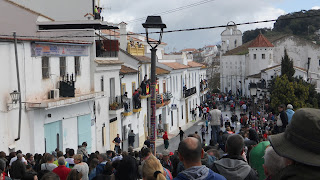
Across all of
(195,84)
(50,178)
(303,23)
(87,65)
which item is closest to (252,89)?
(87,65)

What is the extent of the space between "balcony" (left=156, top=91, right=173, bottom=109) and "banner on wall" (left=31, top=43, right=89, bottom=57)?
57.1ft

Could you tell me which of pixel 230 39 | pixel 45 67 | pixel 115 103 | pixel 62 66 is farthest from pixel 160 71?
pixel 230 39

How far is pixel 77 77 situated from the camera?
85.2 ft

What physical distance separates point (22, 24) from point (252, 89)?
47.5ft

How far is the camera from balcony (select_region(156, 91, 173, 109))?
43750mm

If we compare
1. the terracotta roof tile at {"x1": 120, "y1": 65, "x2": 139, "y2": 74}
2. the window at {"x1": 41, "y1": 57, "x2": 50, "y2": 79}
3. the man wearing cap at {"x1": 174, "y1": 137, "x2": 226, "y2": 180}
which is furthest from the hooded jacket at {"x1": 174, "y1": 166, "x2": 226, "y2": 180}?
the terracotta roof tile at {"x1": 120, "y1": 65, "x2": 139, "y2": 74}

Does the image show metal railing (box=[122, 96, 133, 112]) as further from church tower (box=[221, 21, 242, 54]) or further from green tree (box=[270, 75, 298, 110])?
church tower (box=[221, 21, 242, 54])

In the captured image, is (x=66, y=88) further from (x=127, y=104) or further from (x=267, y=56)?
(x=267, y=56)

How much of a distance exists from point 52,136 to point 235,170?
17.1m

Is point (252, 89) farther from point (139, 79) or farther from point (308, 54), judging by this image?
point (308, 54)

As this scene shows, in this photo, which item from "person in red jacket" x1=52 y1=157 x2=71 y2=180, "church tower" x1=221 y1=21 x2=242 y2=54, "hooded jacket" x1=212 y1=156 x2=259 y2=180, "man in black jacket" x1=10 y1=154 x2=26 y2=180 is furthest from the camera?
"church tower" x1=221 y1=21 x2=242 y2=54

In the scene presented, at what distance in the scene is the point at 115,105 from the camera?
102 ft

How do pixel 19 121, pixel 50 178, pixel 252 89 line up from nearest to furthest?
pixel 50 178 < pixel 19 121 < pixel 252 89

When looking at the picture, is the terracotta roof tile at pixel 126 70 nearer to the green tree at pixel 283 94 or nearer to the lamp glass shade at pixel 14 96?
the lamp glass shade at pixel 14 96
